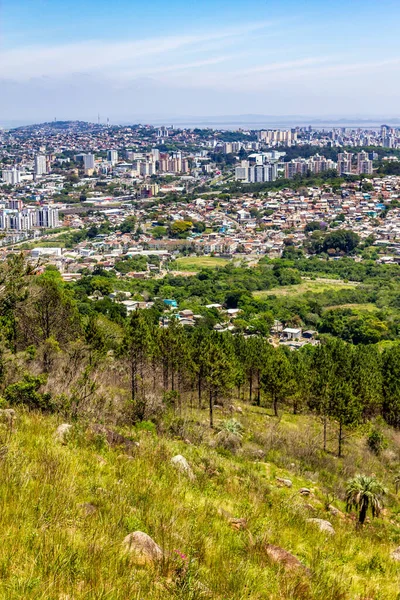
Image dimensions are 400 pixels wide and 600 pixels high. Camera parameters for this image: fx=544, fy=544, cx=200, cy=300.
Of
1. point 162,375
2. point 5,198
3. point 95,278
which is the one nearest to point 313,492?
point 162,375

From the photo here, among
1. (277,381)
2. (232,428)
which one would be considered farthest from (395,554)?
(277,381)

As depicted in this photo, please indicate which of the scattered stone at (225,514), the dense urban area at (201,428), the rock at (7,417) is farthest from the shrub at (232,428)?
the scattered stone at (225,514)

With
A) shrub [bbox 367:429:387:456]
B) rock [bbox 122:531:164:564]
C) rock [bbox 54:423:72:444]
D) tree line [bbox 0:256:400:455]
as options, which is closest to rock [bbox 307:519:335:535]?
rock [bbox 54:423:72:444]

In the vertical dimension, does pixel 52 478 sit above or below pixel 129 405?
above

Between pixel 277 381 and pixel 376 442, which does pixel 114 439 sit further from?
pixel 277 381

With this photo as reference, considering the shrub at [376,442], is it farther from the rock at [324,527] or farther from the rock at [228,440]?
the rock at [324,527]

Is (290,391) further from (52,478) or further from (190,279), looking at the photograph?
(190,279)
